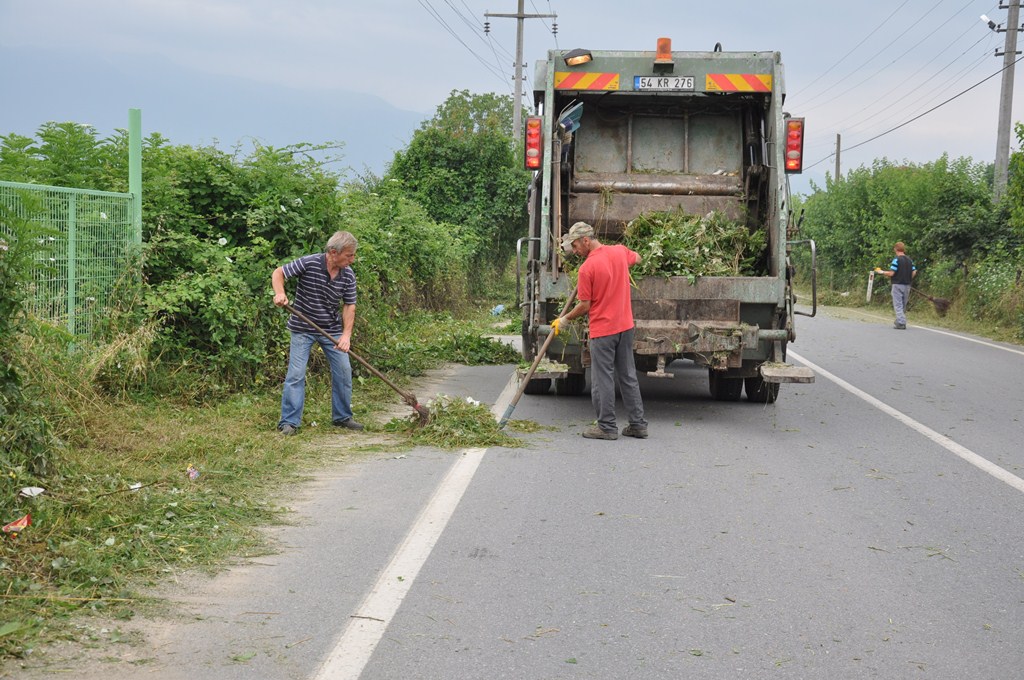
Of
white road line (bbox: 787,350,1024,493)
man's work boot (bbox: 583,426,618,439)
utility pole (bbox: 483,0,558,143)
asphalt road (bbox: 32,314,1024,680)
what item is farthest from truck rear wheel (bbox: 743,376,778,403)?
utility pole (bbox: 483,0,558,143)

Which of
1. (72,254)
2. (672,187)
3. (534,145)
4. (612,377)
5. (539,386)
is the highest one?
(534,145)

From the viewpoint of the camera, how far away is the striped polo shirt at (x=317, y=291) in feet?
29.4

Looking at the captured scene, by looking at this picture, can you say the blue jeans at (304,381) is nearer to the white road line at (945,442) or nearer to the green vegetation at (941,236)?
the white road line at (945,442)

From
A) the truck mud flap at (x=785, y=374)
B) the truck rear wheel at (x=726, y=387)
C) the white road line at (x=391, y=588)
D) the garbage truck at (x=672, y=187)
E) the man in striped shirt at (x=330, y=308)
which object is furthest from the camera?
the truck rear wheel at (x=726, y=387)

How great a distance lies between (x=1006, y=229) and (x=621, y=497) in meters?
21.8

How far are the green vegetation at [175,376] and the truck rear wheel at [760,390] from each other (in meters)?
3.36

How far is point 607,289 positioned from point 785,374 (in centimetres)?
178

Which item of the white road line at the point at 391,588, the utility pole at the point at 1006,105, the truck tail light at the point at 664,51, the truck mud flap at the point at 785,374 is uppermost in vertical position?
the utility pole at the point at 1006,105

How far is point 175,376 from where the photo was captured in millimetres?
9312

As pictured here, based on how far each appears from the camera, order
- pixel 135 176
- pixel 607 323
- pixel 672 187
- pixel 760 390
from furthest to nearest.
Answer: pixel 672 187 < pixel 760 390 < pixel 135 176 < pixel 607 323

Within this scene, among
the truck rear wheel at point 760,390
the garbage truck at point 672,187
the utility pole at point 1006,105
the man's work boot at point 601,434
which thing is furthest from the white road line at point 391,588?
the utility pole at point 1006,105

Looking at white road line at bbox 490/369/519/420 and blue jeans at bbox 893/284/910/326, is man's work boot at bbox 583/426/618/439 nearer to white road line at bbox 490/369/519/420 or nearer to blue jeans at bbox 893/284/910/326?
white road line at bbox 490/369/519/420

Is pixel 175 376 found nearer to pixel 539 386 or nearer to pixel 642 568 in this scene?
pixel 539 386

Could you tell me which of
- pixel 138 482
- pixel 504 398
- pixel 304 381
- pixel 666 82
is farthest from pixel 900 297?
pixel 138 482
